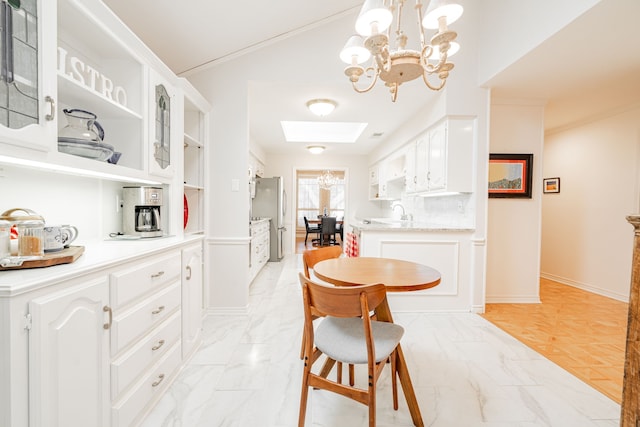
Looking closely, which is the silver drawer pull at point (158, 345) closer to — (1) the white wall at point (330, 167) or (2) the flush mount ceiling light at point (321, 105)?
(2) the flush mount ceiling light at point (321, 105)

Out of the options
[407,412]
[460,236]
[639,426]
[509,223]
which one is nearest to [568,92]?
[509,223]

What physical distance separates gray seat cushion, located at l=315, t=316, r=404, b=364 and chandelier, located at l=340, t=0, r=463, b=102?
155cm

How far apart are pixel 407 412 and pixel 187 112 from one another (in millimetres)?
3038

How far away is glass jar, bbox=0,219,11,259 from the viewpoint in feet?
3.19

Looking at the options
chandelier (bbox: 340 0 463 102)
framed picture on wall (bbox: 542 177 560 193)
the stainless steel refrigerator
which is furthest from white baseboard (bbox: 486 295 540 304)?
the stainless steel refrigerator

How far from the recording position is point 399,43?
1773 mm

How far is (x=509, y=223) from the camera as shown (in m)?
3.21

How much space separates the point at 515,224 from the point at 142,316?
3758 millimetres

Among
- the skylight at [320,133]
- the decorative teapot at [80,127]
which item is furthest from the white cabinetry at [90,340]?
the skylight at [320,133]

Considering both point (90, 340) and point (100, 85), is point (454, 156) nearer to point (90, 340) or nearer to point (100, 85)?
point (100, 85)

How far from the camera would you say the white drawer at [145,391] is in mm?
1229

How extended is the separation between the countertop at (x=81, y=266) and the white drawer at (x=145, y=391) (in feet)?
2.14

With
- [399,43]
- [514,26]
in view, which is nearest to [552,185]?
[514,26]

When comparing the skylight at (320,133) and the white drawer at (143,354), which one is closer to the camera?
the white drawer at (143,354)
